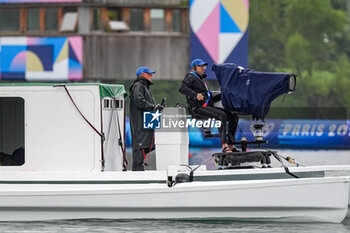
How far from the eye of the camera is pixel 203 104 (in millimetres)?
16516

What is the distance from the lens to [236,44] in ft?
127

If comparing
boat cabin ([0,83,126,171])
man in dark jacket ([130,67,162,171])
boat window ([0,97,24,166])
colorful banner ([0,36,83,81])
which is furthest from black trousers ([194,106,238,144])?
colorful banner ([0,36,83,81])

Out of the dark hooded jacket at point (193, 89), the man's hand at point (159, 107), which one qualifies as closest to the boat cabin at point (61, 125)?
the man's hand at point (159, 107)

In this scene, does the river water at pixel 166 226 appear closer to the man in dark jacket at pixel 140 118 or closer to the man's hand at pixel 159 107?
the man in dark jacket at pixel 140 118

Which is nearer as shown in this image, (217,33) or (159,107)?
(159,107)

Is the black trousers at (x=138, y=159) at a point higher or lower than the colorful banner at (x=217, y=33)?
lower

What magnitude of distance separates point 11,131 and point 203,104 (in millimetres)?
3256

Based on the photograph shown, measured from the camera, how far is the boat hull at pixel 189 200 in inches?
624

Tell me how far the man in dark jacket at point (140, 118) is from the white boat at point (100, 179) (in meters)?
0.27

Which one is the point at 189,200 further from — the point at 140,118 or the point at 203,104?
the point at 140,118

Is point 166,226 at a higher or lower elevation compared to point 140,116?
lower

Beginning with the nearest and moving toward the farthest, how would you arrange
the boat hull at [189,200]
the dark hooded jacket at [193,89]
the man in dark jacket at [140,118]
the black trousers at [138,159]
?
the boat hull at [189,200] < the dark hooded jacket at [193,89] < the man in dark jacket at [140,118] < the black trousers at [138,159]

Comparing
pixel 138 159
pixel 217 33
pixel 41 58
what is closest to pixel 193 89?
pixel 138 159

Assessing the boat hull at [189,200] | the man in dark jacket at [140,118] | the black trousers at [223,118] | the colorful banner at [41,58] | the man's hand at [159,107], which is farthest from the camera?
the colorful banner at [41,58]
